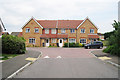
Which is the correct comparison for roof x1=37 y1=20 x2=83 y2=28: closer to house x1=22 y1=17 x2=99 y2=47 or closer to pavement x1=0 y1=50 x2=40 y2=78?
house x1=22 y1=17 x2=99 y2=47

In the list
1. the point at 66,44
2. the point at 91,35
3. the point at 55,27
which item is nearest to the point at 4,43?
the point at 66,44

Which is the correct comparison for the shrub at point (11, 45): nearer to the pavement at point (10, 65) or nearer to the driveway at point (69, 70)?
the pavement at point (10, 65)

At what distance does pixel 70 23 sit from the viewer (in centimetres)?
4569

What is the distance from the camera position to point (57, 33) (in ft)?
143

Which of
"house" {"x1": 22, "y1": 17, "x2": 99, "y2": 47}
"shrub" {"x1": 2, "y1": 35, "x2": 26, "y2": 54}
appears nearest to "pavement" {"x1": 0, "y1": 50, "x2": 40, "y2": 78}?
"shrub" {"x1": 2, "y1": 35, "x2": 26, "y2": 54}

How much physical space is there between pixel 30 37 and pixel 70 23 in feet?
41.2

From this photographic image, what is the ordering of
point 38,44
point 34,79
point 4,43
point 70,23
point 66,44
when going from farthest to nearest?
point 70,23 → point 38,44 → point 66,44 → point 4,43 → point 34,79

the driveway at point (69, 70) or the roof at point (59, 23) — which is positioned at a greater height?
the roof at point (59, 23)

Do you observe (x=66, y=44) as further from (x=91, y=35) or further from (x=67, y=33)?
(x=91, y=35)

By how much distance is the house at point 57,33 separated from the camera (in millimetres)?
41938

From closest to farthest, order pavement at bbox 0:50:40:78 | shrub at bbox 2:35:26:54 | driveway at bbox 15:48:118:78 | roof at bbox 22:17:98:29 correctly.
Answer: driveway at bbox 15:48:118:78, pavement at bbox 0:50:40:78, shrub at bbox 2:35:26:54, roof at bbox 22:17:98:29

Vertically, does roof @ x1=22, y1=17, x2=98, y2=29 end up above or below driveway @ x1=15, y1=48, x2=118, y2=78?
above

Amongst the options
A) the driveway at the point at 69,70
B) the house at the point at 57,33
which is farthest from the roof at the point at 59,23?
the driveway at the point at 69,70

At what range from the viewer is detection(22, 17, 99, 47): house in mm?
41938
